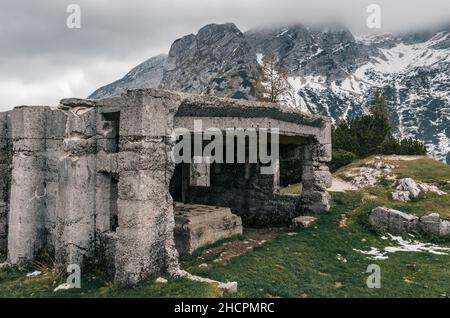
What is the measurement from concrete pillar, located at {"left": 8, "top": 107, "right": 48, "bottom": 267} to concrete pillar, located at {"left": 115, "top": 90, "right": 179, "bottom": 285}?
3.07 m

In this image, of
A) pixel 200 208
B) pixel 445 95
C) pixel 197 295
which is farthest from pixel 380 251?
pixel 445 95

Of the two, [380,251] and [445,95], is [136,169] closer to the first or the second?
[380,251]

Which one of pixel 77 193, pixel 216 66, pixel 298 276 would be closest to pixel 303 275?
pixel 298 276

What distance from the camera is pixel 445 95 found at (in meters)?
154

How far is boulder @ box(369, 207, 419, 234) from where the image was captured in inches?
544

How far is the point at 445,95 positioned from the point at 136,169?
6714 inches

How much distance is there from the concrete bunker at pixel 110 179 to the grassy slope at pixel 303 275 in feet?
2.09

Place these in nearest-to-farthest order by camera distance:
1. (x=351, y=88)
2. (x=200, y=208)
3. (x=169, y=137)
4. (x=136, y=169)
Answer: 1. (x=136, y=169)
2. (x=169, y=137)
3. (x=200, y=208)
4. (x=351, y=88)

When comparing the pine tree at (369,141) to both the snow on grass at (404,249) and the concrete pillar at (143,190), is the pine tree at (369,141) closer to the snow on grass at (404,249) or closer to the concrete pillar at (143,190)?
the snow on grass at (404,249)

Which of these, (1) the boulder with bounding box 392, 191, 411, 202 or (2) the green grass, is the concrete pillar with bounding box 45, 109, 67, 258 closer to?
(2) the green grass

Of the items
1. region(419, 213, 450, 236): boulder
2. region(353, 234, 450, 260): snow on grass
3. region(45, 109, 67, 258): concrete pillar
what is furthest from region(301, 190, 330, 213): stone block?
region(45, 109, 67, 258): concrete pillar

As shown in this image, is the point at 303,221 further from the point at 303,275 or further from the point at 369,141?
the point at 369,141

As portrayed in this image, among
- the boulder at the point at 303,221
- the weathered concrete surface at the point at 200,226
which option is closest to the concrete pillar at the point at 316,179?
the boulder at the point at 303,221
